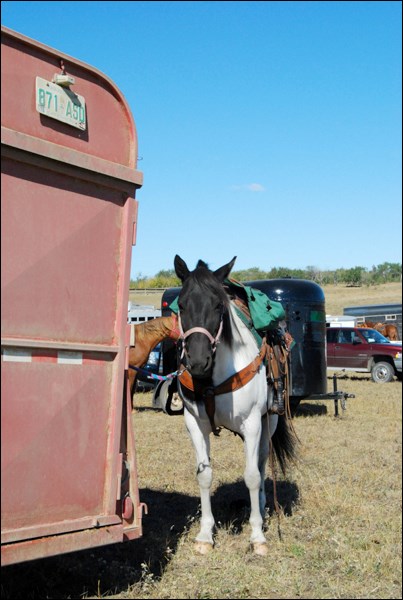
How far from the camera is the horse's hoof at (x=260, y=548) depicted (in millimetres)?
5305

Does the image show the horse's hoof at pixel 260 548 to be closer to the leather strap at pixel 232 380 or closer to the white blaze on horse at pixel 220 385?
the white blaze on horse at pixel 220 385

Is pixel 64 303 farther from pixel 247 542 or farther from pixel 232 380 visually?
pixel 247 542

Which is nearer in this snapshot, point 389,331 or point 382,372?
point 382,372

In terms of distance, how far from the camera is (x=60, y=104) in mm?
3965

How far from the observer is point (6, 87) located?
3682 millimetres

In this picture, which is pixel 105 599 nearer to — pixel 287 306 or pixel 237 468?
pixel 237 468

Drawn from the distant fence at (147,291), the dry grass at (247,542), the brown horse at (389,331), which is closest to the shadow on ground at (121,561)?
the dry grass at (247,542)

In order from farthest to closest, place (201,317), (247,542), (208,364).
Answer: (247,542) < (201,317) < (208,364)

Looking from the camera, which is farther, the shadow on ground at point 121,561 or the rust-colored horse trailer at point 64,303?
the shadow on ground at point 121,561

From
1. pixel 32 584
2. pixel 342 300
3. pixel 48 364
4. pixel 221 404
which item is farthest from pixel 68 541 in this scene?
pixel 342 300

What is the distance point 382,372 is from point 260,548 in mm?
18842

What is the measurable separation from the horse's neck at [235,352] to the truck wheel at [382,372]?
59.6ft

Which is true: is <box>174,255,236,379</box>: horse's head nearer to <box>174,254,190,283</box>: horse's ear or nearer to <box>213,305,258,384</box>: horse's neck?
<box>174,254,190,283</box>: horse's ear

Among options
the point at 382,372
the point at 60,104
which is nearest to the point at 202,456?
the point at 60,104
